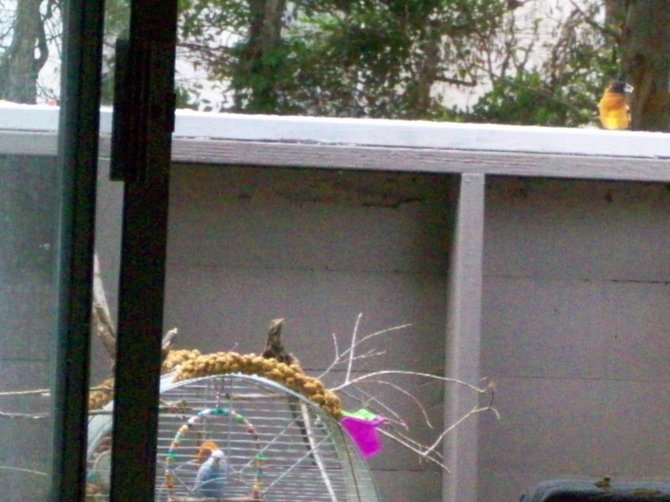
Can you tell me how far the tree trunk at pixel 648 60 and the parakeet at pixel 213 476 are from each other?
3.34 m

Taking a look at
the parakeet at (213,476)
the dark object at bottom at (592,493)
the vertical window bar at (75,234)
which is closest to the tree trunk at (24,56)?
the vertical window bar at (75,234)

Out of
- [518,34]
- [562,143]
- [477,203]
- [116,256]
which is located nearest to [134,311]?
[116,256]

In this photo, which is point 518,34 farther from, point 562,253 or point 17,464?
point 17,464

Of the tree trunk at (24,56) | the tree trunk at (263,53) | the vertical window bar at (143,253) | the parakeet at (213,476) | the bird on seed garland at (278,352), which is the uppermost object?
the tree trunk at (263,53)

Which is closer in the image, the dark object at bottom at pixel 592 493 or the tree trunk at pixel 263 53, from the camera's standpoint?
the dark object at bottom at pixel 592 493

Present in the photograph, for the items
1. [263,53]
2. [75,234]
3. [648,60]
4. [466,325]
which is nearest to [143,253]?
[75,234]

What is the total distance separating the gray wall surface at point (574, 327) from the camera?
2189 mm

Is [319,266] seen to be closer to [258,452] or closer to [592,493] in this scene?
[258,452]

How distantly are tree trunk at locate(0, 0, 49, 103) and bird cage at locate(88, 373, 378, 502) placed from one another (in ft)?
2.35

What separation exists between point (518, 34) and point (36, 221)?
4004 millimetres

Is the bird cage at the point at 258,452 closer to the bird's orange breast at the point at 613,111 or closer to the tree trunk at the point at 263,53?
the bird's orange breast at the point at 613,111

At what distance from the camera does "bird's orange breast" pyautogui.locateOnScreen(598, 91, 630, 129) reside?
380cm

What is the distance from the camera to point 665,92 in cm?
452

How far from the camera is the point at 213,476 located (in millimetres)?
1552
